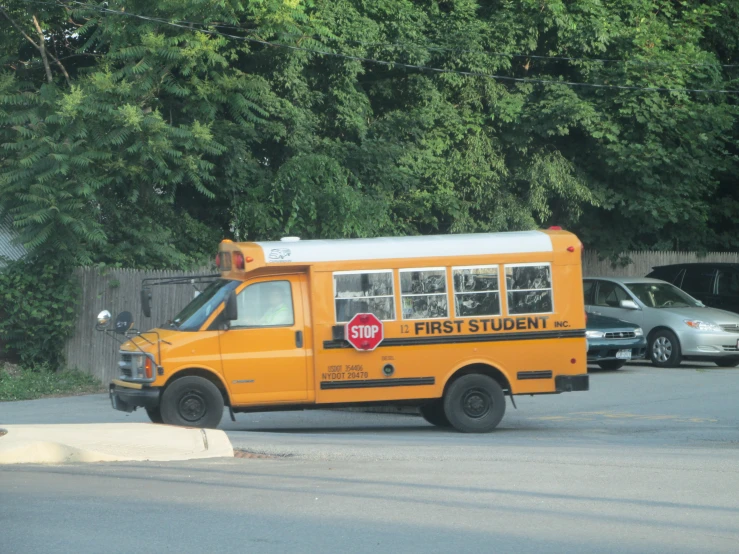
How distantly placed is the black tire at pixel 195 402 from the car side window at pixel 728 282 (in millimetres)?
15159

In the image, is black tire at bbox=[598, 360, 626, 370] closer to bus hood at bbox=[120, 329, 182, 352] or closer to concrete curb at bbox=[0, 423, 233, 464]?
bus hood at bbox=[120, 329, 182, 352]

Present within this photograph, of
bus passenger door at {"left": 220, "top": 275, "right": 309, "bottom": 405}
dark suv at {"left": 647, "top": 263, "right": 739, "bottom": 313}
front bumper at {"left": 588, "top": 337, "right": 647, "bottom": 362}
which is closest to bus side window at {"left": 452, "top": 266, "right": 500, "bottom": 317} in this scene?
bus passenger door at {"left": 220, "top": 275, "right": 309, "bottom": 405}

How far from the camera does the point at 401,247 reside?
12891 mm

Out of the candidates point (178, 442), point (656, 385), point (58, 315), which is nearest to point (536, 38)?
point (656, 385)

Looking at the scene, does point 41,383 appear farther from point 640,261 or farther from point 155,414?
point 640,261

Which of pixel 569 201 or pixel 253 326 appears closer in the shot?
pixel 253 326

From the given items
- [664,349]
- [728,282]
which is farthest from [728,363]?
[728,282]

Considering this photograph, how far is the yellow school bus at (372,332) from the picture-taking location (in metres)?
12.5

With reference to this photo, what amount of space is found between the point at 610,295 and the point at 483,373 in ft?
32.8

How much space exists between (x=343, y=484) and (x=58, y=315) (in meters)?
12.1

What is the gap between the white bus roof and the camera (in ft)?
41.5

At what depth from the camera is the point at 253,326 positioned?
1262cm

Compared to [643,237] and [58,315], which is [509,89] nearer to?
[643,237]

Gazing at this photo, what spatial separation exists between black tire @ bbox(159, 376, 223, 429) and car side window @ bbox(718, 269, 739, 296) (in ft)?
49.7
